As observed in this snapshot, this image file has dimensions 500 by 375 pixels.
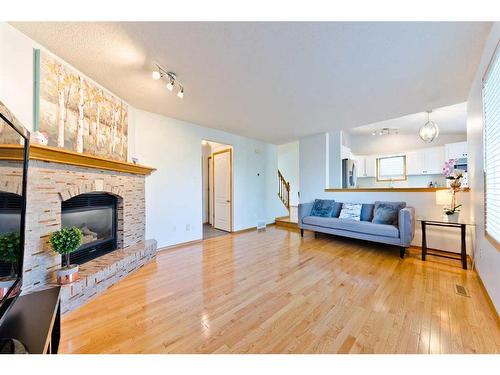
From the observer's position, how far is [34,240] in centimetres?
164

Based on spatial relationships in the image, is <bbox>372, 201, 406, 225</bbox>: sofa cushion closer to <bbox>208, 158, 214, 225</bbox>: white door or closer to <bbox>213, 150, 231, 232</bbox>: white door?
<bbox>213, 150, 231, 232</bbox>: white door

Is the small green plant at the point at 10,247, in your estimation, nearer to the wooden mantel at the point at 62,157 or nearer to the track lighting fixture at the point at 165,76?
the wooden mantel at the point at 62,157

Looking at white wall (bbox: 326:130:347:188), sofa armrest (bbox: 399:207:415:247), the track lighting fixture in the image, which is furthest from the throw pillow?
the track lighting fixture

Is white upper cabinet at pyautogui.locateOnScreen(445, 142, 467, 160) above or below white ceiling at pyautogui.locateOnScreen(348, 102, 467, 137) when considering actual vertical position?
below

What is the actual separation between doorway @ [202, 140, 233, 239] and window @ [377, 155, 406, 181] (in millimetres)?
4508

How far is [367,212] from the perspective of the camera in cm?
362

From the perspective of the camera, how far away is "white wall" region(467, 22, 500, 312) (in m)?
1.61

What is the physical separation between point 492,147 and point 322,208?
267cm

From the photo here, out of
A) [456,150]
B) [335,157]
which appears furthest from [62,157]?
[456,150]

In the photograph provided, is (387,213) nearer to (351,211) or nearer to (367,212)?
(367,212)

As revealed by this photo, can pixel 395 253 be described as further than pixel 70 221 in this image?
Yes
